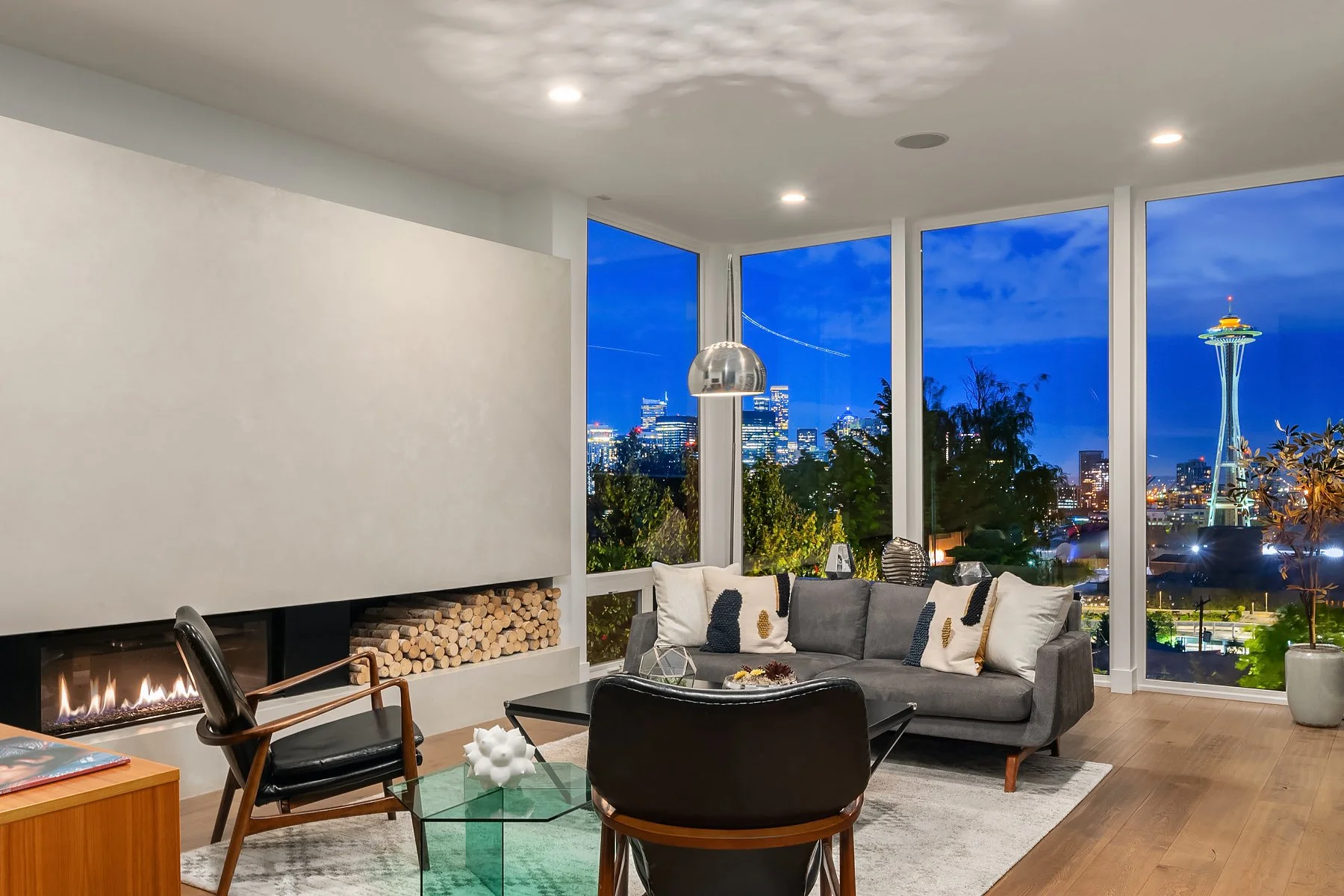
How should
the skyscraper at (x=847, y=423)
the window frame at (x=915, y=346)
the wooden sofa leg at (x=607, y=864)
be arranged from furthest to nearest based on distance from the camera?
the skyscraper at (x=847, y=423), the window frame at (x=915, y=346), the wooden sofa leg at (x=607, y=864)

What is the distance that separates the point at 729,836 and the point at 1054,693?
2.44 m

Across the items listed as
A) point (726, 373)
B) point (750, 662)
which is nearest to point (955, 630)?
point (750, 662)

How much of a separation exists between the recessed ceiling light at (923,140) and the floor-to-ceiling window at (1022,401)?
166 cm

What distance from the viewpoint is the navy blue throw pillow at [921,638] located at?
4672 mm

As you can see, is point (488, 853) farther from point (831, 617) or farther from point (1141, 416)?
point (1141, 416)

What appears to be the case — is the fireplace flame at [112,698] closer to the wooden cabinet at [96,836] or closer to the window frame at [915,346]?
the wooden cabinet at [96,836]

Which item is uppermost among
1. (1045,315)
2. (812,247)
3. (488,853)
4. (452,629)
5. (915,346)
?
(812,247)

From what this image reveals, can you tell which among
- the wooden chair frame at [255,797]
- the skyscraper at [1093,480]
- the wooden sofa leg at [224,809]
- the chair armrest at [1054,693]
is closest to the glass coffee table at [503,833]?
the wooden chair frame at [255,797]

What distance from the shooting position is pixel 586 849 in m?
3.21

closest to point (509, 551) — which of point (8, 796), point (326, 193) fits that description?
point (326, 193)

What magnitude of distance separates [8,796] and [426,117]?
341 cm

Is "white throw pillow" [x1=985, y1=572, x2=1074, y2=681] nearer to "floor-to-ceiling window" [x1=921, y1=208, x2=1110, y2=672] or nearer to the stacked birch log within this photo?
"floor-to-ceiling window" [x1=921, y1=208, x2=1110, y2=672]

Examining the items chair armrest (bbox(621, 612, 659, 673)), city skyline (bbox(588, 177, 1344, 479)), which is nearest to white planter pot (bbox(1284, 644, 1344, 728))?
city skyline (bbox(588, 177, 1344, 479))

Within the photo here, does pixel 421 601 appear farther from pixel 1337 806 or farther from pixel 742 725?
pixel 1337 806
